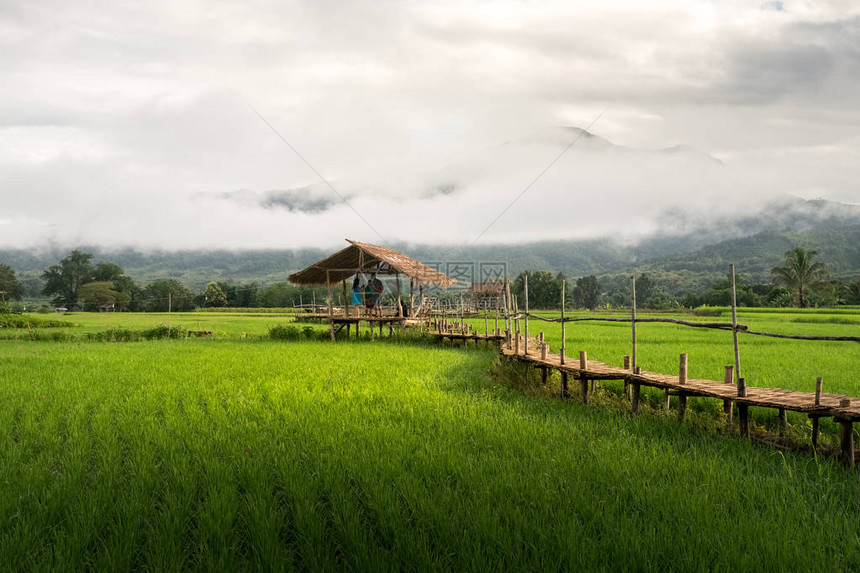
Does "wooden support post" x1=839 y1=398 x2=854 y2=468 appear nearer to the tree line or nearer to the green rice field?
the green rice field

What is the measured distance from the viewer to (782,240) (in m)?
160

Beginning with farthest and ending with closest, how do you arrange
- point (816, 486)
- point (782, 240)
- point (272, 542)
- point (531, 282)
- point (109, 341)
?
point (782, 240)
point (531, 282)
point (109, 341)
point (816, 486)
point (272, 542)

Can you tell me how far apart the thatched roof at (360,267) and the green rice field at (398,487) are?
10286 mm

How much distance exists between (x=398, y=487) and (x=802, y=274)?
172ft

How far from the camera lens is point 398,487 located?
12.5 ft

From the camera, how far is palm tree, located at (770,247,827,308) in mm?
44347

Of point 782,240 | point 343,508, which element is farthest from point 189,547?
point 782,240

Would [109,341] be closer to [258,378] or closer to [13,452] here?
[258,378]

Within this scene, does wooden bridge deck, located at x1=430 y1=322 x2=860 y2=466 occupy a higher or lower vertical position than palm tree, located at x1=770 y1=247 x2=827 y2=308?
lower

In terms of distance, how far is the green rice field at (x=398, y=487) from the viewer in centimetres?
296

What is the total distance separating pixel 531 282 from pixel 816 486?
5321cm

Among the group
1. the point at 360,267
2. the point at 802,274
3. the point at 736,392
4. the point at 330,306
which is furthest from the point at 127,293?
the point at 802,274

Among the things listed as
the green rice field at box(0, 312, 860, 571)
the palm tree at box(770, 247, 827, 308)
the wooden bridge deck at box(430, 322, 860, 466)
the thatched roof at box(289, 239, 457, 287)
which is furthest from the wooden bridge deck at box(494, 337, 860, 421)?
the palm tree at box(770, 247, 827, 308)

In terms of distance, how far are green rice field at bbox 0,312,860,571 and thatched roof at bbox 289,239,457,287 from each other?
10.3 m
